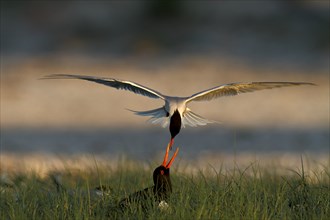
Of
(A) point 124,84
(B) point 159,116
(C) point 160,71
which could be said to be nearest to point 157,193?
(B) point 159,116

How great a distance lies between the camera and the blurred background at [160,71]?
35.1 feet

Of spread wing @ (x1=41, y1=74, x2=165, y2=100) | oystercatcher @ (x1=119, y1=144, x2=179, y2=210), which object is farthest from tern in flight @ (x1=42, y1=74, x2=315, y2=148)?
oystercatcher @ (x1=119, y1=144, x2=179, y2=210)

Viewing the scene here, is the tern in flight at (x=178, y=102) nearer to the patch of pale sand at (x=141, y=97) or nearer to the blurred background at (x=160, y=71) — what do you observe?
the blurred background at (x=160, y=71)

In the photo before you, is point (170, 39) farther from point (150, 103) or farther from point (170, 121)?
point (170, 121)

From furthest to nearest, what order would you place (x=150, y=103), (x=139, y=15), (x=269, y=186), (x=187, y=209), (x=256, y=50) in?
(x=139, y=15)
(x=256, y=50)
(x=150, y=103)
(x=269, y=186)
(x=187, y=209)

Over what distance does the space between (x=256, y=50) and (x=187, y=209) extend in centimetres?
1153

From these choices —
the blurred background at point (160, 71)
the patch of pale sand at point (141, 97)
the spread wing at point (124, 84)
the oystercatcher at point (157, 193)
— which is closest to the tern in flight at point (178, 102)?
the spread wing at point (124, 84)

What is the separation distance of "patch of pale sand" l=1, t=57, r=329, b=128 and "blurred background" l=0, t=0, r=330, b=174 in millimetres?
19

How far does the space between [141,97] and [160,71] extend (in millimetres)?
1862

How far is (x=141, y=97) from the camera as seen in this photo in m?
13.3

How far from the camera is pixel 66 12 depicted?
1752 centimetres

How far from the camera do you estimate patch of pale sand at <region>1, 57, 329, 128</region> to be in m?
12.2

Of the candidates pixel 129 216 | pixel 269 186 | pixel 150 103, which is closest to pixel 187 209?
pixel 129 216

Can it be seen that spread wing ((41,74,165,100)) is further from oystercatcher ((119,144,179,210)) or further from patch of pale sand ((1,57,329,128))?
patch of pale sand ((1,57,329,128))
